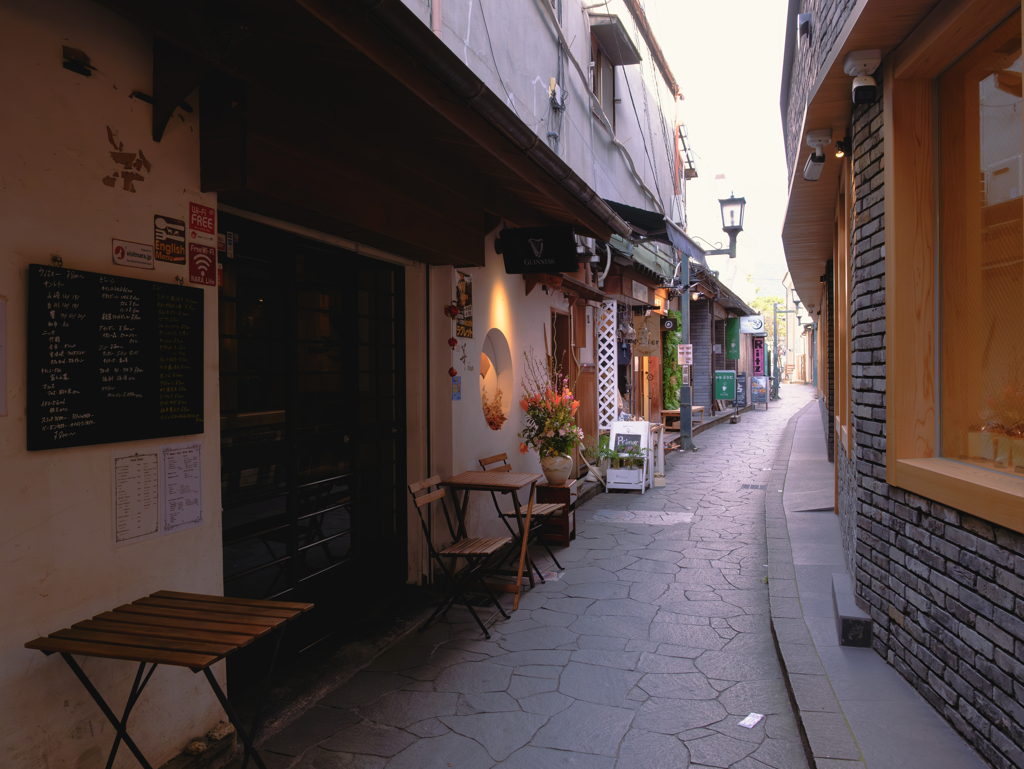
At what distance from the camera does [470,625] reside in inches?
209

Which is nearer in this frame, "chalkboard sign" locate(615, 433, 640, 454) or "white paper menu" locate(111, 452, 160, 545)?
"white paper menu" locate(111, 452, 160, 545)

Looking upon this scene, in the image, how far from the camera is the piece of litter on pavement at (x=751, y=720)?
373cm

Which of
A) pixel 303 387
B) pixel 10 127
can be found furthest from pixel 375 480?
pixel 10 127

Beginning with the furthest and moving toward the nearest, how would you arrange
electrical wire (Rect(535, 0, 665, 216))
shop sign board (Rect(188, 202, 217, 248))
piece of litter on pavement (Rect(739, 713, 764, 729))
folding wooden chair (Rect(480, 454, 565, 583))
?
electrical wire (Rect(535, 0, 665, 216))
folding wooden chair (Rect(480, 454, 565, 583))
piece of litter on pavement (Rect(739, 713, 764, 729))
shop sign board (Rect(188, 202, 217, 248))

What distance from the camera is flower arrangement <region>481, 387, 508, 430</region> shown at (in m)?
7.29

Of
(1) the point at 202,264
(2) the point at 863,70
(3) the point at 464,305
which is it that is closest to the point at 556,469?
(3) the point at 464,305

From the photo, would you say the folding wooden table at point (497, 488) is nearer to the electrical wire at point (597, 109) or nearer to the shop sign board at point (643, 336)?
the electrical wire at point (597, 109)

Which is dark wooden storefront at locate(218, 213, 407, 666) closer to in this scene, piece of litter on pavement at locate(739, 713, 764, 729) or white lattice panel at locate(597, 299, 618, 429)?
piece of litter on pavement at locate(739, 713, 764, 729)

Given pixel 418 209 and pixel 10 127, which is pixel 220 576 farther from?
pixel 418 209

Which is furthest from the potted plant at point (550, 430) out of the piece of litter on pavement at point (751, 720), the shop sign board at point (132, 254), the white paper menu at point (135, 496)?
the shop sign board at point (132, 254)

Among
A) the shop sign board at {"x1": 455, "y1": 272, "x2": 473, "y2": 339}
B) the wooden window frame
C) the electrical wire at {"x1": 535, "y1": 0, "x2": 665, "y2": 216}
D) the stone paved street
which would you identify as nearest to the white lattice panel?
the electrical wire at {"x1": 535, "y1": 0, "x2": 665, "y2": 216}

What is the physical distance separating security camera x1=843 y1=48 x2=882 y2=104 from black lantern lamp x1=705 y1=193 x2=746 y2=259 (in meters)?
11.8

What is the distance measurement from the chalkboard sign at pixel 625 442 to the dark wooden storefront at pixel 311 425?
5738mm

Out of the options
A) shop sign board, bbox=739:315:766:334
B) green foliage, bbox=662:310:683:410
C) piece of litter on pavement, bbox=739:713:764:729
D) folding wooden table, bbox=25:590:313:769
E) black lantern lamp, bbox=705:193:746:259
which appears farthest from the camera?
shop sign board, bbox=739:315:766:334
